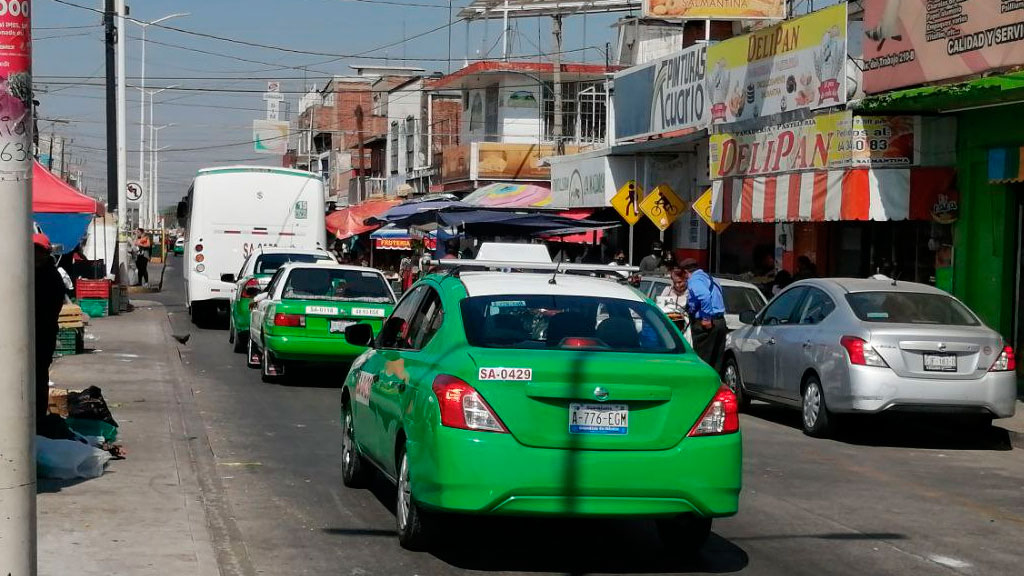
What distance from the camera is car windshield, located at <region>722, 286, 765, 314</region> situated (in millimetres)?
19750

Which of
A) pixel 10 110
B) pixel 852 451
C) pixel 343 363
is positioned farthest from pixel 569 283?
pixel 343 363

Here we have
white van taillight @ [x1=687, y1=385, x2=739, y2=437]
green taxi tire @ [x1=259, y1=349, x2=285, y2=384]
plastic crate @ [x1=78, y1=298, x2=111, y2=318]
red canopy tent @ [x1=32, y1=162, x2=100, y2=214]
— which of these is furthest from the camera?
plastic crate @ [x1=78, y1=298, x2=111, y2=318]

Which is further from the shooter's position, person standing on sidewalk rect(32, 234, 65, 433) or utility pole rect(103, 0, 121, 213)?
utility pole rect(103, 0, 121, 213)

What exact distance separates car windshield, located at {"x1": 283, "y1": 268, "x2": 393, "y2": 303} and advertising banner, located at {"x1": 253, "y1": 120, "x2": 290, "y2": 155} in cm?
9521

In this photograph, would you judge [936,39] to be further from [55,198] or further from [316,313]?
[55,198]

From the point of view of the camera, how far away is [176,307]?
38500mm

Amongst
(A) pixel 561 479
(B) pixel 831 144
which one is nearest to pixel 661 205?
(B) pixel 831 144

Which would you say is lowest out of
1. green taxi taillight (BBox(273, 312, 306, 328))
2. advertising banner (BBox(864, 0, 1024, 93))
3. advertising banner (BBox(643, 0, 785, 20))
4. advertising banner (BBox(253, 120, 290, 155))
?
green taxi taillight (BBox(273, 312, 306, 328))

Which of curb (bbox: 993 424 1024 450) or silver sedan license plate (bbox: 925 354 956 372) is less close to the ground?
silver sedan license plate (bbox: 925 354 956 372)

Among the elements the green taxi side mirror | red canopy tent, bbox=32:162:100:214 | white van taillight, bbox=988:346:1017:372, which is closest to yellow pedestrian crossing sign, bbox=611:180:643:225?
red canopy tent, bbox=32:162:100:214

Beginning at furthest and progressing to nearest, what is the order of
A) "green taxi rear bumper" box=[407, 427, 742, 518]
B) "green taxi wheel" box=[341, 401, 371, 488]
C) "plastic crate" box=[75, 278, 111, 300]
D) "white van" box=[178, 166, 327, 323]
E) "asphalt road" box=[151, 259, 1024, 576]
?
"plastic crate" box=[75, 278, 111, 300] < "white van" box=[178, 166, 327, 323] < "green taxi wheel" box=[341, 401, 371, 488] < "asphalt road" box=[151, 259, 1024, 576] < "green taxi rear bumper" box=[407, 427, 742, 518]

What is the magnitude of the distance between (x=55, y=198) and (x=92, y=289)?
15.3m

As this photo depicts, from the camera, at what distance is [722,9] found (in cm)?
2814

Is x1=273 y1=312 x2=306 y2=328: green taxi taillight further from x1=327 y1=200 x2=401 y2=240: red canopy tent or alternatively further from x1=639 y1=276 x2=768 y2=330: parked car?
x1=327 y1=200 x2=401 y2=240: red canopy tent
